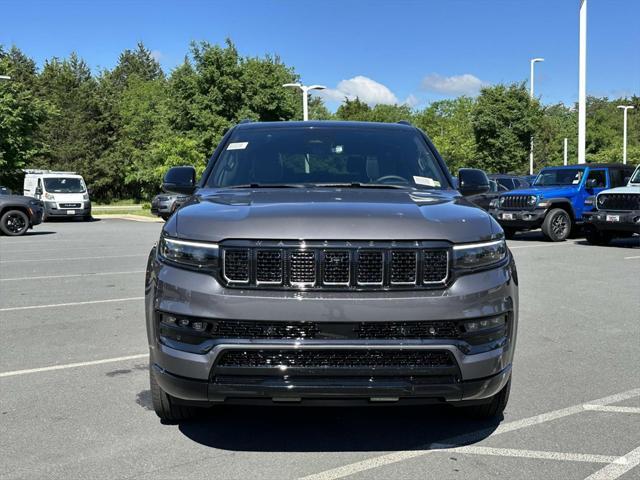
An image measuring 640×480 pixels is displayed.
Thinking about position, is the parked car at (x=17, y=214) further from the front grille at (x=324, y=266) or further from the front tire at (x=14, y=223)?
the front grille at (x=324, y=266)

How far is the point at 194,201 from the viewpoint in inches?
153

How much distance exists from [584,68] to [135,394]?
22.6m

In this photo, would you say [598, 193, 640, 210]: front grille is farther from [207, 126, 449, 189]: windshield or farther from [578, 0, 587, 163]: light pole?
[207, 126, 449, 189]: windshield

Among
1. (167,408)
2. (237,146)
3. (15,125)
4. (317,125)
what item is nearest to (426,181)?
(317,125)

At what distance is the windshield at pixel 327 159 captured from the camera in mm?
4453

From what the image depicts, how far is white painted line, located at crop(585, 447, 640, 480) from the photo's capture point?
3.28 m

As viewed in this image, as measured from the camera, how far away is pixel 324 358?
312 cm

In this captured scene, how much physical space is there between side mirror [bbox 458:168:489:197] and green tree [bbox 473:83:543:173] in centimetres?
3969

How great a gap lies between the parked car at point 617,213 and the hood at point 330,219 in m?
12.6

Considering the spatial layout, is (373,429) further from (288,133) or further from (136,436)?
(288,133)

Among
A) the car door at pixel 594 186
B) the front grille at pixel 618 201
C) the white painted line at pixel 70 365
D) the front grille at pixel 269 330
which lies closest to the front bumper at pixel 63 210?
the car door at pixel 594 186

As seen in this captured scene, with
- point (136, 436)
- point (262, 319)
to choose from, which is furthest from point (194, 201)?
point (136, 436)

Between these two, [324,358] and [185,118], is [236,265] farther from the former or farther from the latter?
[185,118]

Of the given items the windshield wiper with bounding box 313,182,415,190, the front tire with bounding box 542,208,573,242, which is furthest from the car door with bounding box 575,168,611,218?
the windshield wiper with bounding box 313,182,415,190
